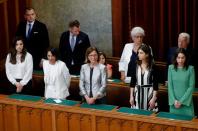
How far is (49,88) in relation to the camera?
912cm

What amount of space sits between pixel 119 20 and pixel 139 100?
2.72 metres

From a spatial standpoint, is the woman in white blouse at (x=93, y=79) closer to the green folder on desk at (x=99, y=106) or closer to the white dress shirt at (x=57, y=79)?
the green folder on desk at (x=99, y=106)

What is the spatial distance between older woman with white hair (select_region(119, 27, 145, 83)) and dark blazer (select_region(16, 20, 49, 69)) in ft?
6.05

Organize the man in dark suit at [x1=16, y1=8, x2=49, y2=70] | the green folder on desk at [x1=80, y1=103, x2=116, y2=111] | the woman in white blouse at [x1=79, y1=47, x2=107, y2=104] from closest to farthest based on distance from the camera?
the green folder on desk at [x1=80, y1=103, x2=116, y2=111]
the woman in white blouse at [x1=79, y1=47, x2=107, y2=104]
the man in dark suit at [x1=16, y1=8, x2=49, y2=70]

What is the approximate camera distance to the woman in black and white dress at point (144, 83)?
8.41 m

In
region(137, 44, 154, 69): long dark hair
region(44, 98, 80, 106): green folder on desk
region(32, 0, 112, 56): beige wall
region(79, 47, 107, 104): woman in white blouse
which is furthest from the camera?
region(32, 0, 112, 56): beige wall

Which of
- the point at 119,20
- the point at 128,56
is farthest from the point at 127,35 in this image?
the point at 128,56

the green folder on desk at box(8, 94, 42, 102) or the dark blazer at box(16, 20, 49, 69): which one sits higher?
the dark blazer at box(16, 20, 49, 69)

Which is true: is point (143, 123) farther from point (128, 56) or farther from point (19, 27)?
point (19, 27)

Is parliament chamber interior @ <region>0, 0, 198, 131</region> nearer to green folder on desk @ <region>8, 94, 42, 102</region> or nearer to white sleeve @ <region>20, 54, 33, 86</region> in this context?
green folder on desk @ <region>8, 94, 42, 102</region>

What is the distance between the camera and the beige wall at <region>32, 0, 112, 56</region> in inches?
437

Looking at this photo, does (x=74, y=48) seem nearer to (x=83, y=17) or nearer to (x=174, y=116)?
(x=83, y=17)

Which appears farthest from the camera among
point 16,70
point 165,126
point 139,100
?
point 16,70

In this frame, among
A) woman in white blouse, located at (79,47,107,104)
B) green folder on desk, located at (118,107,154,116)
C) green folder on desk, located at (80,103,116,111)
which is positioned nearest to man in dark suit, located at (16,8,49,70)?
woman in white blouse, located at (79,47,107,104)
